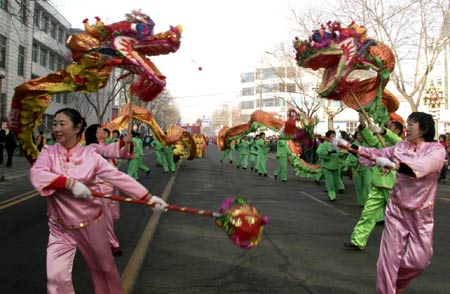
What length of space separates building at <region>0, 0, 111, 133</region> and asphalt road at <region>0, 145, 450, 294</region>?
597 inches

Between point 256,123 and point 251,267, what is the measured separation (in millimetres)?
12597

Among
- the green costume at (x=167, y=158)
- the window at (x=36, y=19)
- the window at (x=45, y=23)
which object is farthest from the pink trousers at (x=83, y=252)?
the window at (x=45, y=23)

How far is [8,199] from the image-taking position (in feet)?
→ 31.4

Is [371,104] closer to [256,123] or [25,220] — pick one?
[25,220]

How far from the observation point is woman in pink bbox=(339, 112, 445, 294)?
11.3 ft

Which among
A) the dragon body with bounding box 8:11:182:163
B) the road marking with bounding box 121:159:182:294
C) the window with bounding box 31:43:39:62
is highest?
the window with bounding box 31:43:39:62

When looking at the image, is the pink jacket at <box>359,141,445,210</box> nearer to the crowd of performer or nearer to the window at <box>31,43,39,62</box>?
the crowd of performer

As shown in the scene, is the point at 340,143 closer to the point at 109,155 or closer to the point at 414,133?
the point at 414,133

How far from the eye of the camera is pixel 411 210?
355 cm

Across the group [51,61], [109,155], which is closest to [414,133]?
[109,155]

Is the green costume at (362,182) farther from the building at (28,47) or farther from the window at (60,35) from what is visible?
the window at (60,35)

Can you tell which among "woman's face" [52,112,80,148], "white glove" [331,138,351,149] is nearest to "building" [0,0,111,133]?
"woman's face" [52,112,80,148]

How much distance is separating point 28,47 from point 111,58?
2794 centimetres

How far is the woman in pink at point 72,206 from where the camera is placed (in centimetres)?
296
